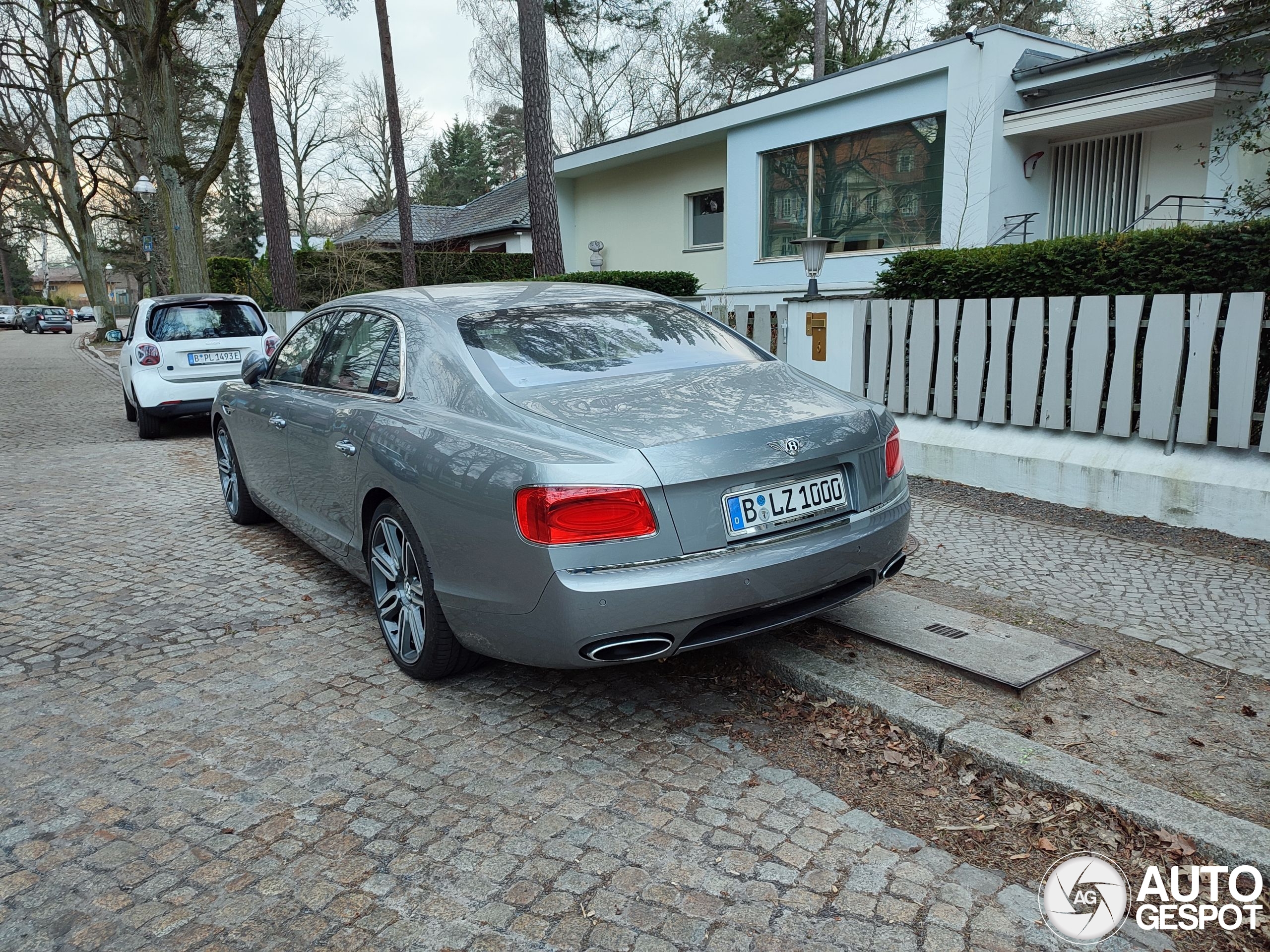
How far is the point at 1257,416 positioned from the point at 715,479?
4143 mm

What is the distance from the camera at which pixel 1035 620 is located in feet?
14.1

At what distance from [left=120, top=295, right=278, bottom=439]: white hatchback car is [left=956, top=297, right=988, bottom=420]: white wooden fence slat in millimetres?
7424

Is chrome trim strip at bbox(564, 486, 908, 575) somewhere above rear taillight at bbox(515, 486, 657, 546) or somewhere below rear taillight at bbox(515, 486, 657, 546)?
below

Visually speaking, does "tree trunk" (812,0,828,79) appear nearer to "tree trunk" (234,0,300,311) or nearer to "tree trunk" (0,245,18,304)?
"tree trunk" (234,0,300,311)

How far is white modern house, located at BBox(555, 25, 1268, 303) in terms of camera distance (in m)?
12.1

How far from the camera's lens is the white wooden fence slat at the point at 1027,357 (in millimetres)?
6402

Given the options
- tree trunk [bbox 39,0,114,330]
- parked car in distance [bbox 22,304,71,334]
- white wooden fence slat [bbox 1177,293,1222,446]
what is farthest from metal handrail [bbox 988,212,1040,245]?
parked car in distance [bbox 22,304,71,334]

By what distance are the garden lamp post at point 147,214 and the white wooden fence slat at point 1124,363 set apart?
64.1ft

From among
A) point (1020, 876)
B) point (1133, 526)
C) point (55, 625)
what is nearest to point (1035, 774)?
point (1020, 876)

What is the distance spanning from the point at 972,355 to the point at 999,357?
0.24m

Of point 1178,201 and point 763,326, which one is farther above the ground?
point 1178,201

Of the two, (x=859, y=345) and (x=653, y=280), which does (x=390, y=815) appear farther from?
(x=653, y=280)

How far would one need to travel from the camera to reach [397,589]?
12.7 ft

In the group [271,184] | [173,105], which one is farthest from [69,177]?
[173,105]
